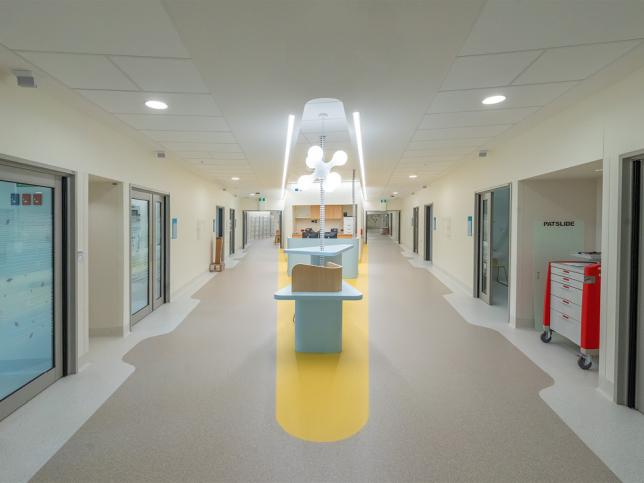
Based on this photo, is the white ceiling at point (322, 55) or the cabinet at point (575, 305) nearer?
the white ceiling at point (322, 55)

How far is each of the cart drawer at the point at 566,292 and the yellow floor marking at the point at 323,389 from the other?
7.85 feet

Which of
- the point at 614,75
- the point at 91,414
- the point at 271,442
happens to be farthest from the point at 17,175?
the point at 614,75

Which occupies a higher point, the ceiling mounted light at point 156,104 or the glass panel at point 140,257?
the ceiling mounted light at point 156,104

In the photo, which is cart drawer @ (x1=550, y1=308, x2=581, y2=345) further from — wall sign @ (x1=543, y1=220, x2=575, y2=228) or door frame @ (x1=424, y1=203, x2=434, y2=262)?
door frame @ (x1=424, y1=203, x2=434, y2=262)

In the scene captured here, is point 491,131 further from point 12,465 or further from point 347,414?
point 12,465

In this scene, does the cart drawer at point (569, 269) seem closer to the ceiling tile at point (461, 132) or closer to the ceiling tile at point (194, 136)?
the ceiling tile at point (461, 132)

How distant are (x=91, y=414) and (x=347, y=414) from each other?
202cm

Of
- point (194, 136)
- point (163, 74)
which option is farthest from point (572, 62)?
point (194, 136)

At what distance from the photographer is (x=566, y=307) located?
4246mm

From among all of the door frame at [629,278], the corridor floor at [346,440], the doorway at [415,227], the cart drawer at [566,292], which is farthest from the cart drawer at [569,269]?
the doorway at [415,227]

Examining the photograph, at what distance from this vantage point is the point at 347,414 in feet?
9.44

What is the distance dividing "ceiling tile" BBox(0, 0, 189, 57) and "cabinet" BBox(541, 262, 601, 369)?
438 centimetres

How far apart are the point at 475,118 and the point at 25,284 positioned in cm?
485

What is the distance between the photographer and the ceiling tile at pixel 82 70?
2.60m
